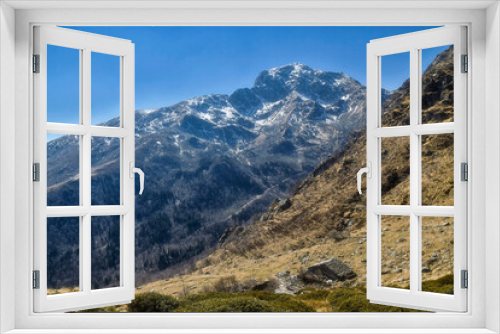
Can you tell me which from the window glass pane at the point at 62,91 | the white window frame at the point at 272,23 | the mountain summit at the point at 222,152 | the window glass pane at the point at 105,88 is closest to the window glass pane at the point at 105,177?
the mountain summit at the point at 222,152

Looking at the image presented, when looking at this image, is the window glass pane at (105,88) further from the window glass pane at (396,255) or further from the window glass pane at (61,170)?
the window glass pane at (396,255)

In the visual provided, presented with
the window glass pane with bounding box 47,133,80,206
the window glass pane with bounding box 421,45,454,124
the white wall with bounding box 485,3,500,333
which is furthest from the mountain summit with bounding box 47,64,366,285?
the white wall with bounding box 485,3,500,333

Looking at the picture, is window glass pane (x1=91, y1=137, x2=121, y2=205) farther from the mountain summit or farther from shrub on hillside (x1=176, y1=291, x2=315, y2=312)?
shrub on hillside (x1=176, y1=291, x2=315, y2=312)

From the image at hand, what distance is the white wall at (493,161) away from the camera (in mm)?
1968

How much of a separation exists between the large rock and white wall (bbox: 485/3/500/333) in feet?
27.0

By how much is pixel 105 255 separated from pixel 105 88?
14.3 ft

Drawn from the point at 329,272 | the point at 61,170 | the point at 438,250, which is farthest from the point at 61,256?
the point at 438,250

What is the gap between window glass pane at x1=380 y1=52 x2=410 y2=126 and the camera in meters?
11.3

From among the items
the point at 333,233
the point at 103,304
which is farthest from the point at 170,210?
the point at 103,304

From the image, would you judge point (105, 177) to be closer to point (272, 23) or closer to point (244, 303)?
point (244, 303)

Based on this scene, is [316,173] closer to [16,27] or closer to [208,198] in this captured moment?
[208,198]

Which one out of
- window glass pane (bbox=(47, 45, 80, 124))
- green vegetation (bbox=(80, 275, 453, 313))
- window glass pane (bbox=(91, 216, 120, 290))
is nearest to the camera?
green vegetation (bbox=(80, 275, 453, 313))

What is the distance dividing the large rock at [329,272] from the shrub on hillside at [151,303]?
3.69 m

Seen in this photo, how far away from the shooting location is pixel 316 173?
12.8m
